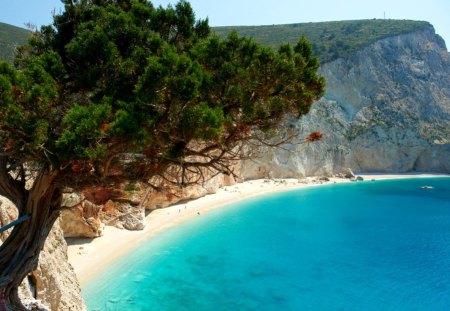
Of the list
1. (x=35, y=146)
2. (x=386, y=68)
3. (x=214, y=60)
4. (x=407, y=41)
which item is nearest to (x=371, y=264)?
(x=214, y=60)

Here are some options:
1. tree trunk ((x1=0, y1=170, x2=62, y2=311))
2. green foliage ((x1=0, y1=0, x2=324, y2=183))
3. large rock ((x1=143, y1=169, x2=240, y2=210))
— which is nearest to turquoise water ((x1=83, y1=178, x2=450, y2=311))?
large rock ((x1=143, y1=169, x2=240, y2=210))

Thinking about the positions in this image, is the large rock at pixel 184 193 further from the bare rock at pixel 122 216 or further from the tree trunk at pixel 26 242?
the tree trunk at pixel 26 242

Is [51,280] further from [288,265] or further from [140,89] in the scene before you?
[288,265]

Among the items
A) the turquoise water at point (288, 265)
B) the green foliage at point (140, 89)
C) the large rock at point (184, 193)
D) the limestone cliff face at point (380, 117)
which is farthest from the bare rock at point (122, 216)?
the limestone cliff face at point (380, 117)

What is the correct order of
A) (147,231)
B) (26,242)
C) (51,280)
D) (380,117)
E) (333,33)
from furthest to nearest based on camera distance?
(333,33) → (380,117) → (147,231) → (51,280) → (26,242)

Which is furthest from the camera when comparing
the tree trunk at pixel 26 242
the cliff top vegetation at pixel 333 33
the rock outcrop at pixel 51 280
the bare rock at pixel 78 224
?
the cliff top vegetation at pixel 333 33

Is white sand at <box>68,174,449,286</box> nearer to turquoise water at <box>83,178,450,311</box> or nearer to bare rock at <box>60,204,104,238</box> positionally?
bare rock at <box>60,204,104,238</box>

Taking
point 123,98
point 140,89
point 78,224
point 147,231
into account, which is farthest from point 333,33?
point 140,89
